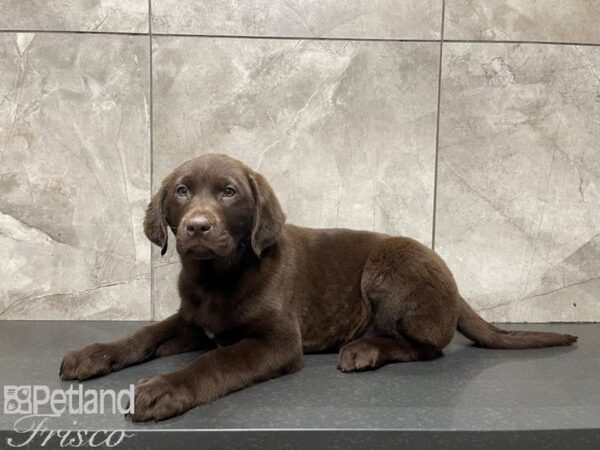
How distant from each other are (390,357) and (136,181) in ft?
5.54

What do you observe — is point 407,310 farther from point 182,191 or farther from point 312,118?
point 312,118

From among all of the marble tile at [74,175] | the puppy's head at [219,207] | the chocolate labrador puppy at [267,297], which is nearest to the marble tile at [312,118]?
the marble tile at [74,175]

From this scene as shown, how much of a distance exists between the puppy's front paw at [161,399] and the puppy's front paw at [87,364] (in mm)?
375

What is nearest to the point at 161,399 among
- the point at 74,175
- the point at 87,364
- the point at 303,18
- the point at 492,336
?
the point at 87,364

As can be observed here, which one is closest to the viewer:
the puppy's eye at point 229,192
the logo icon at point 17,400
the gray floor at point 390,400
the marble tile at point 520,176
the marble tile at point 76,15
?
the gray floor at point 390,400

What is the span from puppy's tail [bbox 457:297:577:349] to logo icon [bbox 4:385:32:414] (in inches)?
72.4

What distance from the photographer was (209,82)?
313 cm

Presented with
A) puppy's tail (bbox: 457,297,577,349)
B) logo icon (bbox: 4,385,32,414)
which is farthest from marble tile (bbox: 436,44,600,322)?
logo icon (bbox: 4,385,32,414)

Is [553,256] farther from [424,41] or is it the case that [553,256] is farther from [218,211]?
[218,211]

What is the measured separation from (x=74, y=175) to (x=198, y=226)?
1463mm

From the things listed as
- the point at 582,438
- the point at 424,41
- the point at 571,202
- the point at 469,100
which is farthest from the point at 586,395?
the point at 424,41

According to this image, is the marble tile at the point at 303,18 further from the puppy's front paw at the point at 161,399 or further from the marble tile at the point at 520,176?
the puppy's front paw at the point at 161,399

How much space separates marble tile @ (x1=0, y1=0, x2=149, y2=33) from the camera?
306cm

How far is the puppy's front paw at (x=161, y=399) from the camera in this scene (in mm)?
1766
